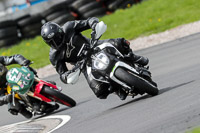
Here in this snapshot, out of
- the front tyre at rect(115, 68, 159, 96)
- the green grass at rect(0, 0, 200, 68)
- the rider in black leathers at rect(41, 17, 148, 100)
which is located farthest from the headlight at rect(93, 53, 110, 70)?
the green grass at rect(0, 0, 200, 68)

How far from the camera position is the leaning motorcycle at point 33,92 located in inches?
338

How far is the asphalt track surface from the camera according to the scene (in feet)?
18.3

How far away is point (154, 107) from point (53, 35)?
1.98 m

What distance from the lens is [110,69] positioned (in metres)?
7.00

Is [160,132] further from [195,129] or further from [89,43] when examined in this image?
[89,43]

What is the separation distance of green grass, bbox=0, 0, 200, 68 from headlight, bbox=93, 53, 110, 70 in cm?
897

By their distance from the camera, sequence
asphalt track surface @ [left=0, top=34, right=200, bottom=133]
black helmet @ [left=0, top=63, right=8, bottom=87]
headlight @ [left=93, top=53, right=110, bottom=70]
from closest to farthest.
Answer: asphalt track surface @ [left=0, top=34, right=200, bottom=133] < headlight @ [left=93, top=53, right=110, bottom=70] < black helmet @ [left=0, top=63, right=8, bottom=87]

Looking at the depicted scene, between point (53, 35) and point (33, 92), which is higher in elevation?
point (53, 35)

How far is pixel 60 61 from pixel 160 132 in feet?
9.95

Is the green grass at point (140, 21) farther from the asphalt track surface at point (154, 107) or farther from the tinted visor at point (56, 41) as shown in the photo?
the tinted visor at point (56, 41)

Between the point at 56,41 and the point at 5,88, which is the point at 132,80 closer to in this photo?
the point at 56,41

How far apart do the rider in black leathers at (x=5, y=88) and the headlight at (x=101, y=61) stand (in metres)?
2.15

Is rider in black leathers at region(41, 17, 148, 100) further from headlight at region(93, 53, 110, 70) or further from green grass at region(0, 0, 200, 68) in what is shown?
green grass at region(0, 0, 200, 68)

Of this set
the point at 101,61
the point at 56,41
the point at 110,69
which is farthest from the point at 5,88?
the point at 110,69
